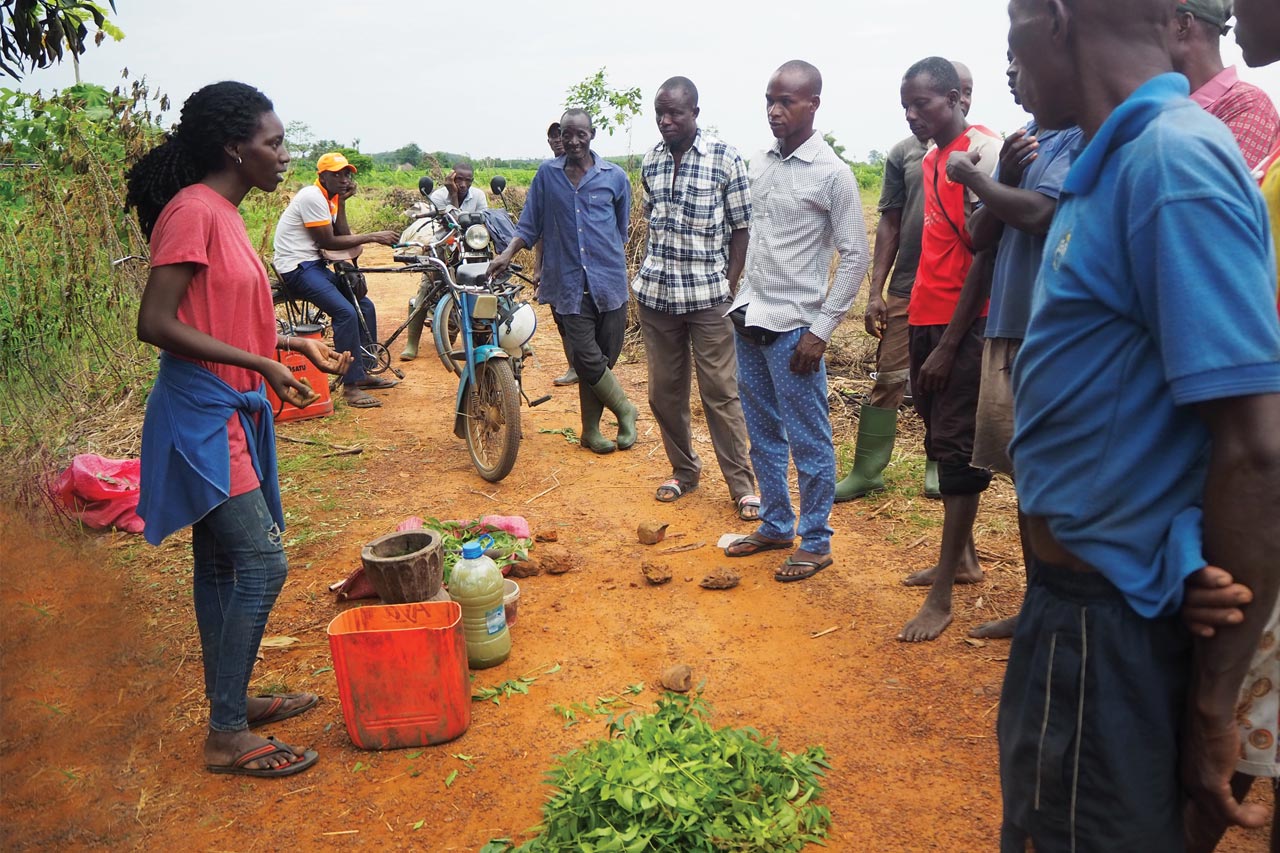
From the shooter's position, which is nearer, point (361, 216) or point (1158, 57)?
point (1158, 57)

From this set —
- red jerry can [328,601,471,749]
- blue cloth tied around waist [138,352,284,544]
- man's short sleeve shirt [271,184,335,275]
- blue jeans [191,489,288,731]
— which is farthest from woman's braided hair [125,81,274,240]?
man's short sleeve shirt [271,184,335,275]

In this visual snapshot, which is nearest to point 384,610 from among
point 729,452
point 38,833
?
point 38,833

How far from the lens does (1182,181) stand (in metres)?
1.19

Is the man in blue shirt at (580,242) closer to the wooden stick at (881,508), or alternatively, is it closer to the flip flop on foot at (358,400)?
Result: the wooden stick at (881,508)

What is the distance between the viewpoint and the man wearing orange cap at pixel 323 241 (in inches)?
277

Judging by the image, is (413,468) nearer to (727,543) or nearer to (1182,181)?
(727,543)

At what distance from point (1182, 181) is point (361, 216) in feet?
66.0

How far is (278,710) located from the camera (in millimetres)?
3234

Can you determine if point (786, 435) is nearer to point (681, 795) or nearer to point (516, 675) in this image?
point (516, 675)

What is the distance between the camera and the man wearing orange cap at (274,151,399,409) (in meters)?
7.04

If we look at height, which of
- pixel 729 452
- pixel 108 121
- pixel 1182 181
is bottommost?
pixel 729 452

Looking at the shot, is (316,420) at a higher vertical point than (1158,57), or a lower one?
lower

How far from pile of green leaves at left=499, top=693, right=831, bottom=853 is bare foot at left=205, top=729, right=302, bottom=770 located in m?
0.89

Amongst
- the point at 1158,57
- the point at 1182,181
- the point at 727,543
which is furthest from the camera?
the point at 727,543
